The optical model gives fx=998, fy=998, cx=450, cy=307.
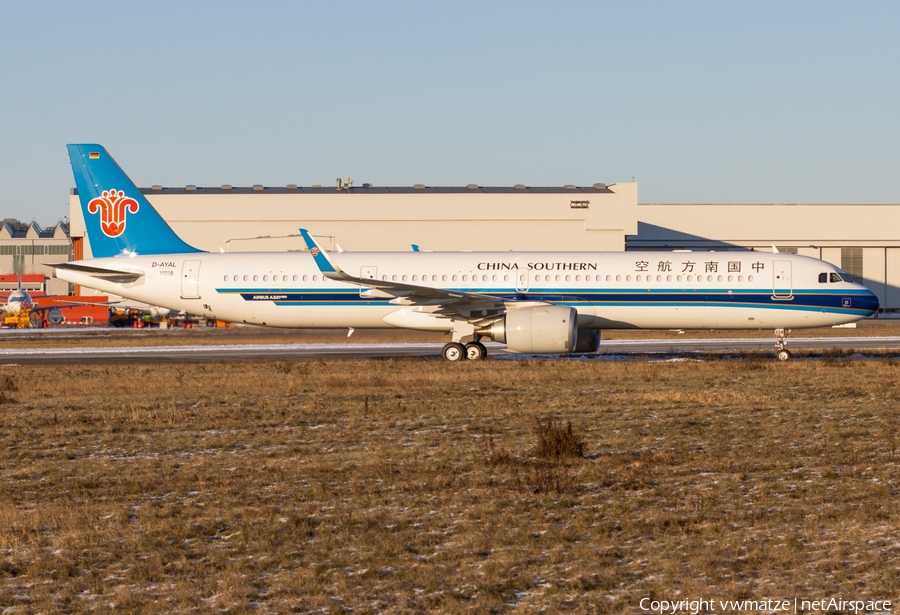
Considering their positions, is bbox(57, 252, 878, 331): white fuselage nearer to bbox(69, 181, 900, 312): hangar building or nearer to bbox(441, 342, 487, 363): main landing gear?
bbox(441, 342, 487, 363): main landing gear

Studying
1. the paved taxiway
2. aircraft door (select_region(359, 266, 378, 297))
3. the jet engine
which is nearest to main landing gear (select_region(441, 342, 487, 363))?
the paved taxiway

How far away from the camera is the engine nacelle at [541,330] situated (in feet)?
86.6

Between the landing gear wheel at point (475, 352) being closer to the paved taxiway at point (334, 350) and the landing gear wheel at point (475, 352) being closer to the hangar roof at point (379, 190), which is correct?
the paved taxiway at point (334, 350)

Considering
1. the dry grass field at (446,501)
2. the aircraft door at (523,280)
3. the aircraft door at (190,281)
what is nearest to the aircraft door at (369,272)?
the aircraft door at (523,280)

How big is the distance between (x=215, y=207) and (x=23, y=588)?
63.7 metres

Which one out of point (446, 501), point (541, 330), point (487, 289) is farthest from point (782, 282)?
point (446, 501)

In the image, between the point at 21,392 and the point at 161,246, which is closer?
the point at 21,392

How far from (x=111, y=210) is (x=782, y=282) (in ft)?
68.1

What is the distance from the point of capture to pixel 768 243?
3061 inches

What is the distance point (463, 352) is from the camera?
28.6 metres

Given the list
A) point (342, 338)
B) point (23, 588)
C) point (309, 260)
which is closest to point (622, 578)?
point (23, 588)

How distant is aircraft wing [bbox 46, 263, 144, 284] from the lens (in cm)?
3081

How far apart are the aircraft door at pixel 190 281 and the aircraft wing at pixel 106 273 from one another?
135cm

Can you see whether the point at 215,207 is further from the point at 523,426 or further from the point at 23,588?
the point at 23,588
